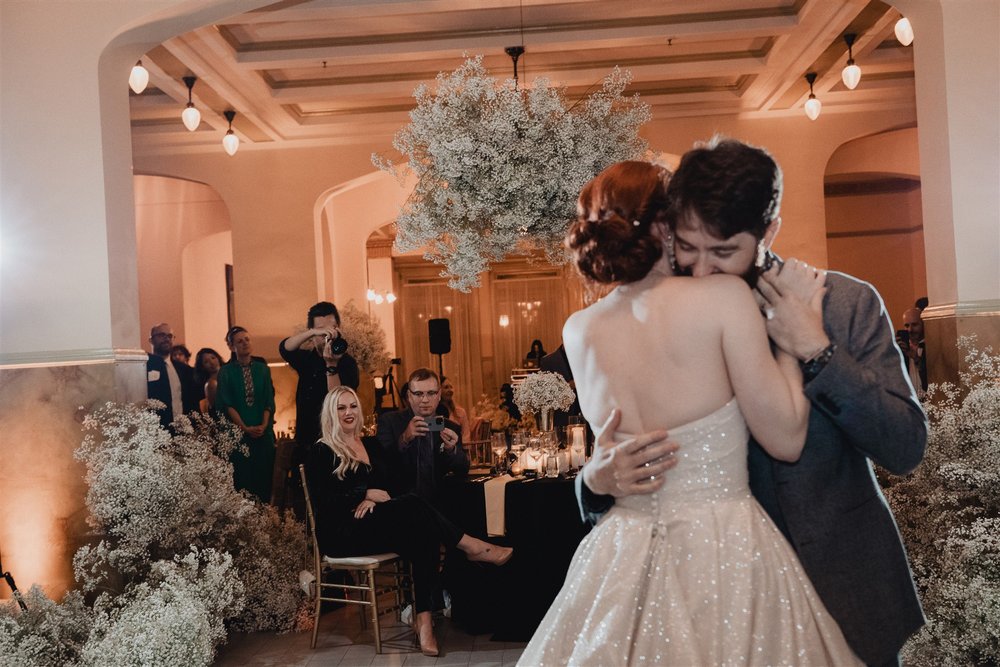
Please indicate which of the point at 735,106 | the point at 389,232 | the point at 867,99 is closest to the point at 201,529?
the point at 735,106

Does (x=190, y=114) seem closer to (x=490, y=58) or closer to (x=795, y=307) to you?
(x=490, y=58)

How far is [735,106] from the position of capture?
9.57 meters

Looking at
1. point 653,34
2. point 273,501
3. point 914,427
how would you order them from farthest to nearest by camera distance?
point 273,501
point 653,34
point 914,427

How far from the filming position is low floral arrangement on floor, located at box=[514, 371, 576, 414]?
547 centimetres

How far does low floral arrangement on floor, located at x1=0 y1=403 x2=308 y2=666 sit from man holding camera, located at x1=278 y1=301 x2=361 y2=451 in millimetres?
1334

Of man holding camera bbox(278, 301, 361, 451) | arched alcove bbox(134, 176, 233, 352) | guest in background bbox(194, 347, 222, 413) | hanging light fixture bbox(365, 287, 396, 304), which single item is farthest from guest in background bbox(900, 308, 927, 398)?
hanging light fixture bbox(365, 287, 396, 304)

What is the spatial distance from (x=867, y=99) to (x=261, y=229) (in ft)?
20.6

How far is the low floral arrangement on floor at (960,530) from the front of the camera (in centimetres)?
405

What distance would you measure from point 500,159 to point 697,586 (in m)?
2.33

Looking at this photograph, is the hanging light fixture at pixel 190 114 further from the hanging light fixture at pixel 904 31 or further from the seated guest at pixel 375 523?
the hanging light fixture at pixel 904 31

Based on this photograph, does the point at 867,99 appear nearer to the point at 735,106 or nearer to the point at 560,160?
the point at 735,106

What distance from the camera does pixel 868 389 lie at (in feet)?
5.36

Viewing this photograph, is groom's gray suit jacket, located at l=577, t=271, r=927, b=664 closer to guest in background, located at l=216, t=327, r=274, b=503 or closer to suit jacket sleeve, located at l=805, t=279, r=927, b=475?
suit jacket sleeve, located at l=805, t=279, r=927, b=475

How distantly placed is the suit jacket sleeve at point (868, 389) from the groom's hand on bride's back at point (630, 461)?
279mm
